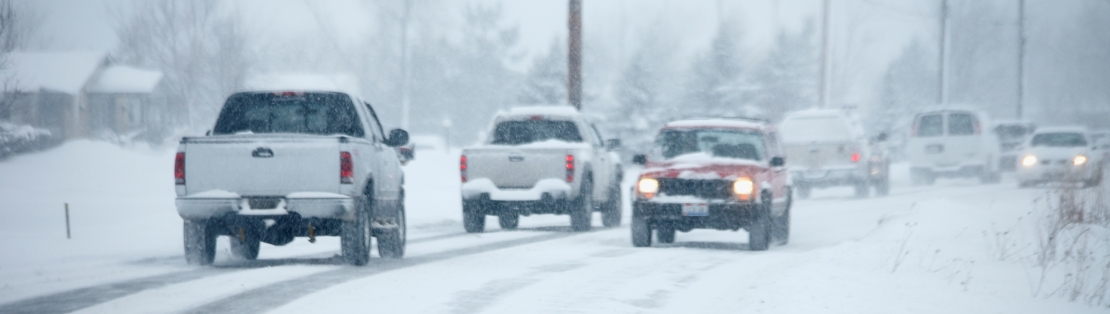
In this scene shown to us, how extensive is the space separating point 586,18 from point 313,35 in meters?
22.5

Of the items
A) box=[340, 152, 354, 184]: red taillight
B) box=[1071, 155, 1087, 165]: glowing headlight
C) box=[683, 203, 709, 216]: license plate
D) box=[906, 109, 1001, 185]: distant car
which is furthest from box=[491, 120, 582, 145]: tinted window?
box=[1071, 155, 1087, 165]: glowing headlight

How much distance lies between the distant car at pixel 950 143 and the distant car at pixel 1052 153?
3.82ft

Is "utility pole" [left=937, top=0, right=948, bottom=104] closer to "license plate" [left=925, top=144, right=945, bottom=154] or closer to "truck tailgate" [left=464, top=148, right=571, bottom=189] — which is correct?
"license plate" [left=925, top=144, right=945, bottom=154]

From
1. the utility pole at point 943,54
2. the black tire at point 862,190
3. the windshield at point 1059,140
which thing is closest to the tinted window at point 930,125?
the windshield at point 1059,140

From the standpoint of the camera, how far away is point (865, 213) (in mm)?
22875

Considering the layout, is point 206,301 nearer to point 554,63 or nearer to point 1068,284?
point 1068,284

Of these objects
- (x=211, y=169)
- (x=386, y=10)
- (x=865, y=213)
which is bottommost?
(x=865, y=213)

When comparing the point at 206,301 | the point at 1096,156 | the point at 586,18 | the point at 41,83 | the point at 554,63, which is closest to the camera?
the point at 206,301

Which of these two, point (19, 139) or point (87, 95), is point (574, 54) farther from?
point (87, 95)

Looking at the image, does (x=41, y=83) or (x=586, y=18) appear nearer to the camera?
(x=41, y=83)

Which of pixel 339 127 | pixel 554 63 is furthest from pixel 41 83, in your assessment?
pixel 339 127

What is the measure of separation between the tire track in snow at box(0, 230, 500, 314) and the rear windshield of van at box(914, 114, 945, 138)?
22579 millimetres

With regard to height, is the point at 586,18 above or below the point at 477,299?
above

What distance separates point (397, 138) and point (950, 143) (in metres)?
22.2
